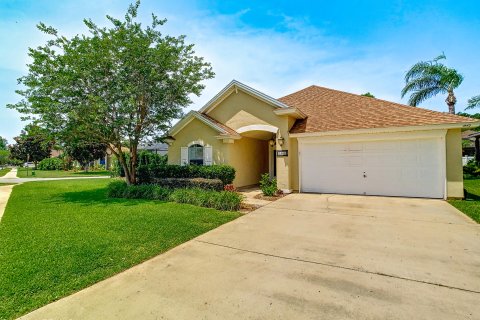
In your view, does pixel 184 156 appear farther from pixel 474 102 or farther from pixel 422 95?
pixel 474 102

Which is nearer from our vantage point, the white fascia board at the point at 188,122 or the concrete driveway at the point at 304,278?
the concrete driveway at the point at 304,278

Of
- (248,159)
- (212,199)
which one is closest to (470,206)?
(212,199)

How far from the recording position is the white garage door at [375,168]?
10.7 metres

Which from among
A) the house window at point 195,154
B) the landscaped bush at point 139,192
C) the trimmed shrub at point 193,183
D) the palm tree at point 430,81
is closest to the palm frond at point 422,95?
the palm tree at point 430,81

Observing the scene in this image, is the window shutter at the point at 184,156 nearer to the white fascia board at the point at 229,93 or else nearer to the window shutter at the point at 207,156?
the window shutter at the point at 207,156

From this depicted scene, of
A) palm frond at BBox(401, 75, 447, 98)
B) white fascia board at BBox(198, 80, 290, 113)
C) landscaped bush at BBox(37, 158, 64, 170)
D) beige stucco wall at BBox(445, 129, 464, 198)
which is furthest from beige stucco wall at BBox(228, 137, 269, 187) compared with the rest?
landscaped bush at BBox(37, 158, 64, 170)

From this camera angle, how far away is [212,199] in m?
9.34

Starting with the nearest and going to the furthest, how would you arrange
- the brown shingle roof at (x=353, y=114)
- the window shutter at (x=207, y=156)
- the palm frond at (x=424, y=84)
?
the brown shingle roof at (x=353, y=114) < the window shutter at (x=207, y=156) < the palm frond at (x=424, y=84)

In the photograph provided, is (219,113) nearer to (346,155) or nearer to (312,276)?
(346,155)

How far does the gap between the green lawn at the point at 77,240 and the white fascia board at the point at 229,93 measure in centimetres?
741

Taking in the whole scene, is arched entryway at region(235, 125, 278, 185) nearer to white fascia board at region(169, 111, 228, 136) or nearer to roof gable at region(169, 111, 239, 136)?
roof gable at region(169, 111, 239, 136)

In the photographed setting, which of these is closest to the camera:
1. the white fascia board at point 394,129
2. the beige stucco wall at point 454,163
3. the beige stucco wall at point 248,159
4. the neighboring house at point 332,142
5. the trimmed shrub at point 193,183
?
the white fascia board at point 394,129

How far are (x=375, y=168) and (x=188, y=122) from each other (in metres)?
10.7

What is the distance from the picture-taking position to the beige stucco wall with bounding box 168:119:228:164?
46.1ft
